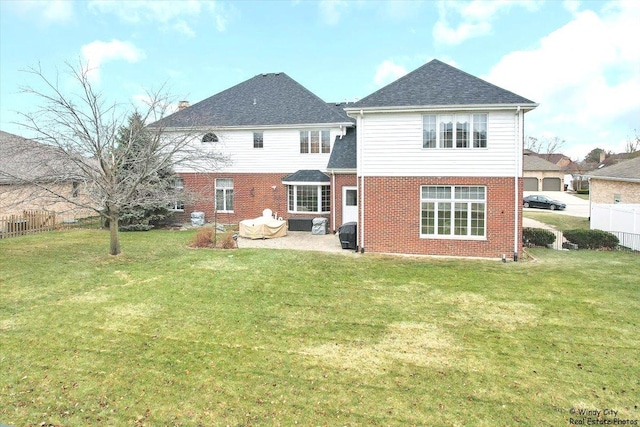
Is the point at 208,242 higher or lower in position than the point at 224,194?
lower

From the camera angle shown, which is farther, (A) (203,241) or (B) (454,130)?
(A) (203,241)

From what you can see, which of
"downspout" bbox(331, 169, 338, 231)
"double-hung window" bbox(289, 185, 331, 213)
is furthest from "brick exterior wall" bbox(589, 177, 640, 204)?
"double-hung window" bbox(289, 185, 331, 213)

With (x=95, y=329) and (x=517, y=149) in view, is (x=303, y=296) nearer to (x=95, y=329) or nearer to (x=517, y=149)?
(x=95, y=329)

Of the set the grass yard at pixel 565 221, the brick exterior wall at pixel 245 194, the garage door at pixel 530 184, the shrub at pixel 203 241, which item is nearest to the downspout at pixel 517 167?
the brick exterior wall at pixel 245 194

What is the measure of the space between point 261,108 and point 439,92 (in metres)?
11.7

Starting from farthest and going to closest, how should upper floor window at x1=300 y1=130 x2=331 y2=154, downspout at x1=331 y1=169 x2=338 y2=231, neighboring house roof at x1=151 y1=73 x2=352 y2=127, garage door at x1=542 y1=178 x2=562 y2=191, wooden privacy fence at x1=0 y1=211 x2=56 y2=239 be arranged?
garage door at x1=542 y1=178 x2=562 y2=191 < neighboring house roof at x1=151 y1=73 x2=352 y2=127 < upper floor window at x1=300 y1=130 x2=331 y2=154 < wooden privacy fence at x1=0 y1=211 x2=56 y2=239 < downspout at x1=331 y1=169 x2=338 y2=231

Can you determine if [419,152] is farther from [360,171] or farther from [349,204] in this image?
[349,204]

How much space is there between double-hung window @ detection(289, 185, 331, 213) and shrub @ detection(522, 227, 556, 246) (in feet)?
30.1

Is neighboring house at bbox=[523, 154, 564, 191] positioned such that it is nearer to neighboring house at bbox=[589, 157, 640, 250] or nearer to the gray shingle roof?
the gray shingle roof

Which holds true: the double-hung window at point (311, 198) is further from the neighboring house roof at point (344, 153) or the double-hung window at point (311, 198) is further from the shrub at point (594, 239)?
the shrub at point (594, 239)

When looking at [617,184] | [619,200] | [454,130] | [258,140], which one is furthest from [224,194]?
[617,184]

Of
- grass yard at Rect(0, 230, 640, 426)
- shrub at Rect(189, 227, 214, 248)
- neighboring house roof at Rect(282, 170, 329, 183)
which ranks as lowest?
grass yard at Rect(0, 230, 640, 426)

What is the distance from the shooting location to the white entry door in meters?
18.8

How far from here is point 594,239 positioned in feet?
52.8
